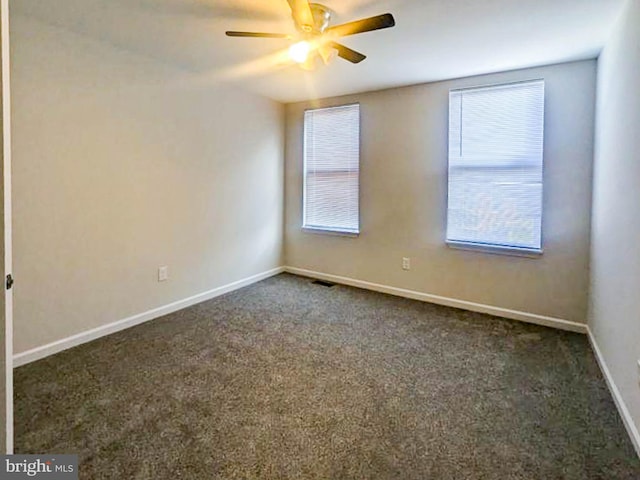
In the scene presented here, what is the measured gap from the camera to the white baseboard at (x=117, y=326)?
8.21ft

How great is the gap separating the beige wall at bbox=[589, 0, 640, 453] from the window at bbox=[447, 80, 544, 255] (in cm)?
48

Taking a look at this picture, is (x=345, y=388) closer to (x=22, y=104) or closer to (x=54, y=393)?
(x=54, y=393)

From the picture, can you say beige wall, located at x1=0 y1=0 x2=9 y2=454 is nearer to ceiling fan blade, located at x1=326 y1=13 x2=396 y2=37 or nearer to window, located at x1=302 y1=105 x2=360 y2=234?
ceiling fan blade, located at x1=326 y1=13 x2=396 y2=37

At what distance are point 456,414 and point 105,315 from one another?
2.68 meters

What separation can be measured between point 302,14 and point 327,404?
2.13 m

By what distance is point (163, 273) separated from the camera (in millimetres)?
3408

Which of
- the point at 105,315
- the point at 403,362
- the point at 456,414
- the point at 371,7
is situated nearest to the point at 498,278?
the point at 403,362

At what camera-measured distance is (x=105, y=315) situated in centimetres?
296

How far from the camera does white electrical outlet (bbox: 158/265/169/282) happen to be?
3379mm

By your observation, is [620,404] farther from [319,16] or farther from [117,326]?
[117,326]

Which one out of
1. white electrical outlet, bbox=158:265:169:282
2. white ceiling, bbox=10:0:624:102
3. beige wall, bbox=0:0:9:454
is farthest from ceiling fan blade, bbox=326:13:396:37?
white electrical outlet, bbox=158:265:169:282

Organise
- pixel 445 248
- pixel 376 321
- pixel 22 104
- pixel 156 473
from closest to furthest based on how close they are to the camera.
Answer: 1. pixel 156 473
2. pixel 22 104
3. pixel 376 321
4. pixel 445 248

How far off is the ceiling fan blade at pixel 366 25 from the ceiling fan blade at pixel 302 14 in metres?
0.14

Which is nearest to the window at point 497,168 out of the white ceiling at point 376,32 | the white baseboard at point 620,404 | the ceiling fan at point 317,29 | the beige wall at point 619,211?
the white ceiling at point 376,32
